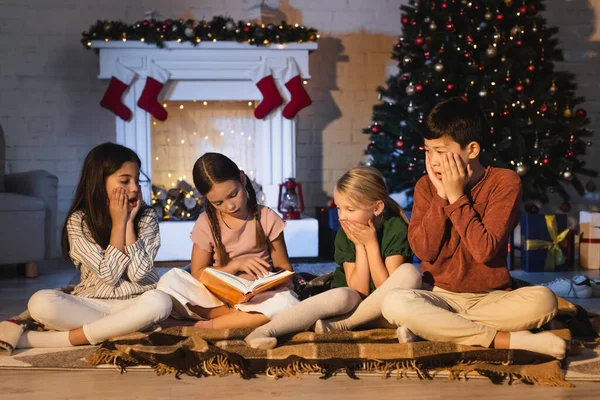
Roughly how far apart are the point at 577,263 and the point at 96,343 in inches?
118

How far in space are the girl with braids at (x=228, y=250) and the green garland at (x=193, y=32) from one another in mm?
2078

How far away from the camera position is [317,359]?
7.00ft

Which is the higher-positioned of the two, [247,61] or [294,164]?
[247,61]

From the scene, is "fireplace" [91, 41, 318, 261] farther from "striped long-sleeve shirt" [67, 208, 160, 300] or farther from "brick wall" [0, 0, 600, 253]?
"striped long-sleeve shirt" [67, 208, 160, 300]

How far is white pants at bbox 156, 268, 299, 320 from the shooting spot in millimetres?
2492

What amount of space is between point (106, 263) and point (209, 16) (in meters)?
3.00

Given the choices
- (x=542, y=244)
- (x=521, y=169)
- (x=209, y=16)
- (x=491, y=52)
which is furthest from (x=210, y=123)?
(x=542, y=244)

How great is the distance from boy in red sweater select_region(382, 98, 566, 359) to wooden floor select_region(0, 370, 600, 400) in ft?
0.60

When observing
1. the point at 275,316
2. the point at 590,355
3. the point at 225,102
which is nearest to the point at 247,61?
the point at 225,102

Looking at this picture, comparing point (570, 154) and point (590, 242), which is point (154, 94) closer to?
point (570, 154)

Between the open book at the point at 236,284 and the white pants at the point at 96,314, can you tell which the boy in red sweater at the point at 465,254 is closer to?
the open book at the point at 236,284

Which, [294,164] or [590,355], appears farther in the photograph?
[294,164]

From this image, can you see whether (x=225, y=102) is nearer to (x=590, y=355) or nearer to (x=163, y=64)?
(x=163, y=64)

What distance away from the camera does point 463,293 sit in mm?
2367
